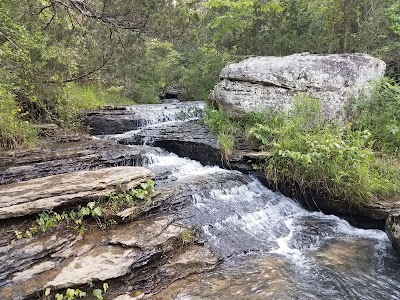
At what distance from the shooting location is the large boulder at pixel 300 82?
753 cm

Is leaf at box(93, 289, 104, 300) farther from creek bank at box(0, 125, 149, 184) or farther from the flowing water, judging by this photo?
creek bank at box(0, 125, 149, 184)

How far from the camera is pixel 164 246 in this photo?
163 inches

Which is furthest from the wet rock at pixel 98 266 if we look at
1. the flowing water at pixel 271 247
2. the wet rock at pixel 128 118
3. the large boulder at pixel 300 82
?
A: the wet rock at pixel 128 118

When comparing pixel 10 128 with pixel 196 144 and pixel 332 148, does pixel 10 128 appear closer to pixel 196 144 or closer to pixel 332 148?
pixel 196 144

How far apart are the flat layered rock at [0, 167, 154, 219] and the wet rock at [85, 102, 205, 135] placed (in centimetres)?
507

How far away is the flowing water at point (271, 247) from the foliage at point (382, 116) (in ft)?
6.69

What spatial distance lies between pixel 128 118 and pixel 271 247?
23.6 feet

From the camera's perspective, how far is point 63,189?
440 centimetres

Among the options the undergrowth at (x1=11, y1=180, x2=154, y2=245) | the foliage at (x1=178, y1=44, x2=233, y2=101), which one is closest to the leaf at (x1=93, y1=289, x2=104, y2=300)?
the undergrowth at (x1=11, y1=180, x2=154, y2=245)

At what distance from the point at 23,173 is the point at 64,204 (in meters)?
1.72

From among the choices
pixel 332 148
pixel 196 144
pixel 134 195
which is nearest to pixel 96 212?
pixel 134 195

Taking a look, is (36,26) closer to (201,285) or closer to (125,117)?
(125,117)

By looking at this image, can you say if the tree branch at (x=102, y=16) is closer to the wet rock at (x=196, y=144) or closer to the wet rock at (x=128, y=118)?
the wet rock at (x=196, y=144)

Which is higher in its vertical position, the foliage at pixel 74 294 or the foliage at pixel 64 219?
the foliage at pixel 64 219
